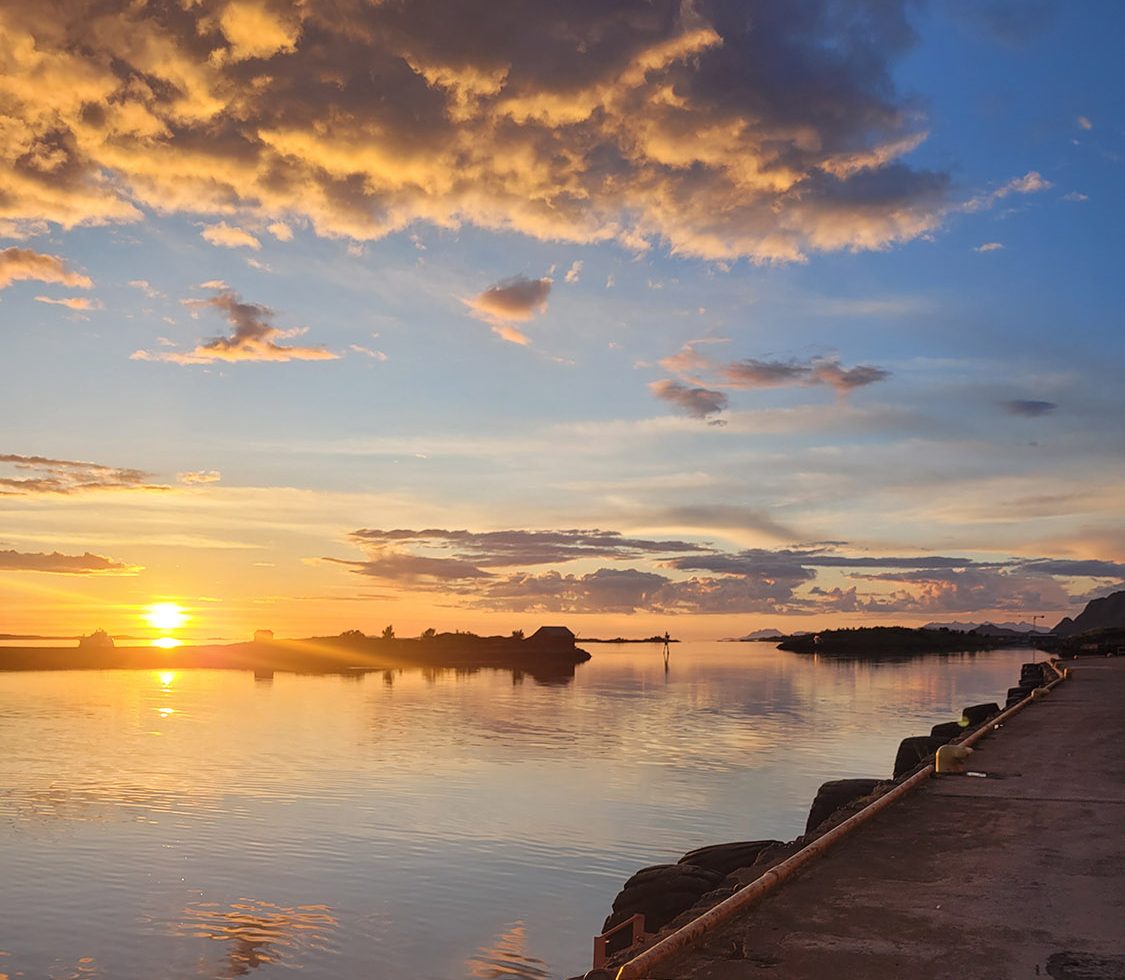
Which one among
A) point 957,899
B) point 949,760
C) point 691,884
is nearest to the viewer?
point 957,899

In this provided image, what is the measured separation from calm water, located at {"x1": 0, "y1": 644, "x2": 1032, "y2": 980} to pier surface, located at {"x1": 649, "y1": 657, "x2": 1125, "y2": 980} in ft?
24.7

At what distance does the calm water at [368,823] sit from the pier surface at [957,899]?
7.52 metres

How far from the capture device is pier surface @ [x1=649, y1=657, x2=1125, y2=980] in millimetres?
8805

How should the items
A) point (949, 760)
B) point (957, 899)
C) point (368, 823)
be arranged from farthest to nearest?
point (368, 823) < point (949, 760) < point (957, 899)

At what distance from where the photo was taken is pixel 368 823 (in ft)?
101

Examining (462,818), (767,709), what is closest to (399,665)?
(767,709)

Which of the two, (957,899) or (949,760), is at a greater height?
(957,899)

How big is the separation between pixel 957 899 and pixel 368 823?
23.2 metres

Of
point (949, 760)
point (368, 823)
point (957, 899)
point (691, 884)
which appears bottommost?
point (368, 823)

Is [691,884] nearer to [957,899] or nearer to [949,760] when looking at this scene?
[957,899]

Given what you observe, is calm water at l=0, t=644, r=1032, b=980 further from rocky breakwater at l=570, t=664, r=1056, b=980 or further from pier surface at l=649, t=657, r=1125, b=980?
pier surface at l=649, t=657, r=1125, b=980

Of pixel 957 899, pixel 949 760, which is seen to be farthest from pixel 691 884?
pixel 949 760

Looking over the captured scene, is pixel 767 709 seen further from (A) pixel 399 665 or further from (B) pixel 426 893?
(A) pixel 399 665

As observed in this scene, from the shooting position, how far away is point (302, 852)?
87.7ft
